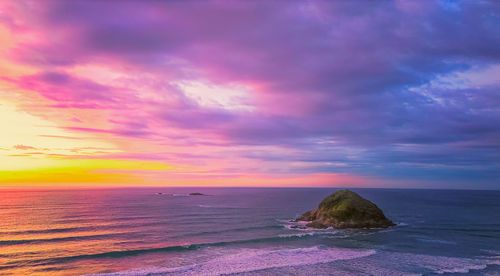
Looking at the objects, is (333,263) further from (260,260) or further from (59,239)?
(59,239)

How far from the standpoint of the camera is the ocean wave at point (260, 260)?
2352 centimetres

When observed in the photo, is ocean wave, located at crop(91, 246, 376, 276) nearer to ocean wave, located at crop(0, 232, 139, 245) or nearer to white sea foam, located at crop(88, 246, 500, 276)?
white sea foam, located at crop(88, 246, 500, 276)

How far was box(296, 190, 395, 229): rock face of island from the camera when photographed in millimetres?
44375

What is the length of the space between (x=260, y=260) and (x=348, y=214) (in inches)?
911

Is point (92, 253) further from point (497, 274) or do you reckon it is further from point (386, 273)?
point (497, 274)

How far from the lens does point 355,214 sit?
148ft

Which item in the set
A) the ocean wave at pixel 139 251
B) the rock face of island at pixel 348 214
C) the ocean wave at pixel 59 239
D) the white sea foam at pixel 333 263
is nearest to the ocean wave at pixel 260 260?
the white sea foam at pixel 333 263

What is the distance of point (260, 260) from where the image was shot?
26812 millimetres

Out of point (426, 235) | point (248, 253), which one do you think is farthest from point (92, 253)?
point (426, 235)

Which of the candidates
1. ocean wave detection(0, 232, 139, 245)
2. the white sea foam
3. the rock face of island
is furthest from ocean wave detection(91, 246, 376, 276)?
ocean wave detection(0, 232, 139, 245)

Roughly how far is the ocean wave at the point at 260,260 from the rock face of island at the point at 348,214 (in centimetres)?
1425

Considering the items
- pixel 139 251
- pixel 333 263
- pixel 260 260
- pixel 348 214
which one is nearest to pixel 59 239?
pixel 139 251

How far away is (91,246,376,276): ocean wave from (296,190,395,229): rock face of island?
14.3 metres

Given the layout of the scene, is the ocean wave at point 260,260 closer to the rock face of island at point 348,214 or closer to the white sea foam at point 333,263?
the white sea foam at point 333,263
